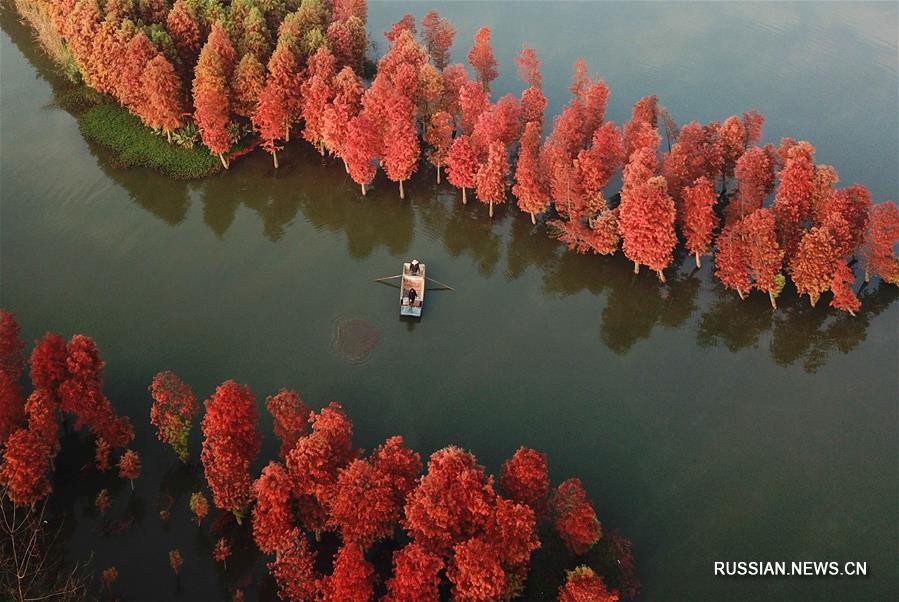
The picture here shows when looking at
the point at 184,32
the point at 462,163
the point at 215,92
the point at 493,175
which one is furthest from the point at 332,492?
the point at 184,32

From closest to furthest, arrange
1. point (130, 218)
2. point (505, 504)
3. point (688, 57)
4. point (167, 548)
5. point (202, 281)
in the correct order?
point (505, 504)
point (167, 548)
point (202, 281)
point (130, 218)
point (688, 57)

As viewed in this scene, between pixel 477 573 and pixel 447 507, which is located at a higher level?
pixel 447 507

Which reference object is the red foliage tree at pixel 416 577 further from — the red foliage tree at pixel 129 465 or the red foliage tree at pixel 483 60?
the red foliage tree at pixel 483 60

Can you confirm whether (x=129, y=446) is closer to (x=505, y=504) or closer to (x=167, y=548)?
(x=167, y=548)

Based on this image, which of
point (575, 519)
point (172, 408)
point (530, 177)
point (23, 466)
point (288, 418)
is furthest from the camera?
point (530, 177)

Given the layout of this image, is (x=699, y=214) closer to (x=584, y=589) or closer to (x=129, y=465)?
(x=584, y=589)

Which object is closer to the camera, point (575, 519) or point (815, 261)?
point (575, 519)

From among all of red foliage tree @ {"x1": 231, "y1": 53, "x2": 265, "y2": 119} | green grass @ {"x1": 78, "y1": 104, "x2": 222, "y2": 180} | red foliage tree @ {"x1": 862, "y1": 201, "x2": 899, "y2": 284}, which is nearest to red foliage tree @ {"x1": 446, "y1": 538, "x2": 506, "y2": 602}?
red foliage tree @ {"x1": 862, "y1": 201, "x2": 899, "y2": 284}

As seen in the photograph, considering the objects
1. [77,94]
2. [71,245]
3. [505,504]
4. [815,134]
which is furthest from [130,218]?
[815,134]
